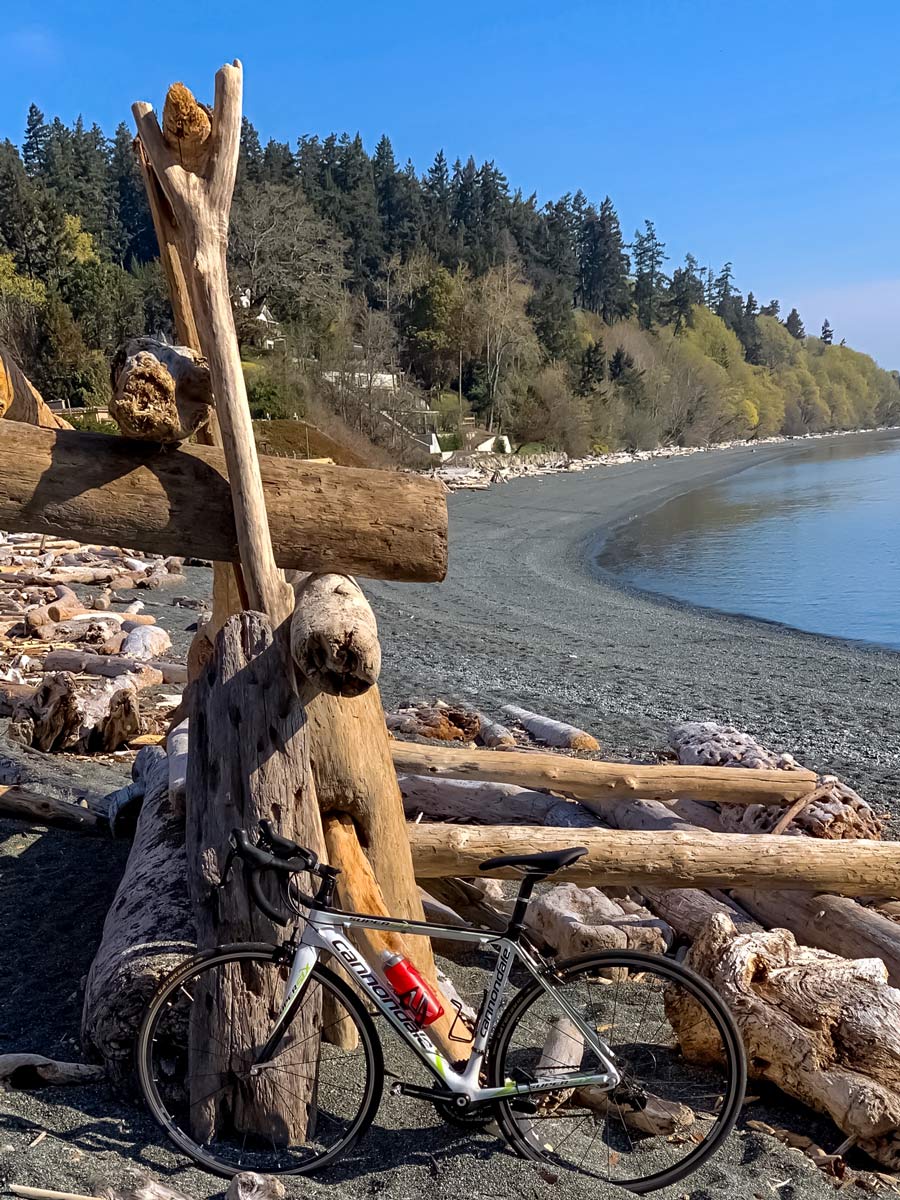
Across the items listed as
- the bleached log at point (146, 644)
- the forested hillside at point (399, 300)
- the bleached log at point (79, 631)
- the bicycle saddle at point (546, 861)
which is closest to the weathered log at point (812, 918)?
the bicycle saddle at point (546, 861)

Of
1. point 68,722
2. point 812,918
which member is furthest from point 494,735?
point 812,918

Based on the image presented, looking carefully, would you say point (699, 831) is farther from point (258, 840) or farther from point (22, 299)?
point (22, 299)

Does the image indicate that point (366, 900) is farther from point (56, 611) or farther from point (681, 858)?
point (56, 611)

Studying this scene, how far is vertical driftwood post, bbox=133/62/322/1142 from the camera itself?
11.9ft

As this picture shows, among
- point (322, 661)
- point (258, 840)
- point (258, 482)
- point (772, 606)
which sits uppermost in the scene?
point (258, 482)

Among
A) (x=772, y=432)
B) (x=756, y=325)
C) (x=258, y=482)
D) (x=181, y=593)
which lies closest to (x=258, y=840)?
(x=258, y=482)

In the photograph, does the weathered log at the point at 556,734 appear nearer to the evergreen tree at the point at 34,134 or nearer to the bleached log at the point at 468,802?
the bleached log at the point at 468,802

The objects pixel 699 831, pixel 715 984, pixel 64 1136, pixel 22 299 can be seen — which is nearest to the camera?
pixel 64 1136

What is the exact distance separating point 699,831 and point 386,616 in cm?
1323

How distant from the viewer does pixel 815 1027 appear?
14.2 ft

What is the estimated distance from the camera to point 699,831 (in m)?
5.53

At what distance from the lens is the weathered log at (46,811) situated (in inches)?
259

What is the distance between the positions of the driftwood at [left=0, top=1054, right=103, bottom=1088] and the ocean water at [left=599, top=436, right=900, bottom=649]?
757 inches

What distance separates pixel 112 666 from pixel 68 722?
8.39 feet
